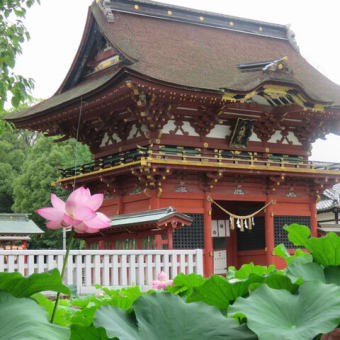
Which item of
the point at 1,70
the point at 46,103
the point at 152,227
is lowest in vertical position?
the point at 152,227

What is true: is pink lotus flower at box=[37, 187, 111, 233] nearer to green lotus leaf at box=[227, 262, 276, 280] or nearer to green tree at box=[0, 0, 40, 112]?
green lotus leaf at box=[227, 262, 276, 280]

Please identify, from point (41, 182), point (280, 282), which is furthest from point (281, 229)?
point (41, 182)

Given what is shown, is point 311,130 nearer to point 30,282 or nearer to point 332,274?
point 332,274

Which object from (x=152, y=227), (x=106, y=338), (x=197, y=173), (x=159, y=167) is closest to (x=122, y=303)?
(x=106, y=338)

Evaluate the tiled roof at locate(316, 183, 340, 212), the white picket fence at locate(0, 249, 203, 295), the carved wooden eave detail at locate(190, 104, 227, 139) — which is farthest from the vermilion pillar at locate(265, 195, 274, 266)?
the tiled roof at locate(316, 183, 340, 212)

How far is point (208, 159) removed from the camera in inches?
758

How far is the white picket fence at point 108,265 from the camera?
10.9 m

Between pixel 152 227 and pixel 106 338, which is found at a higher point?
pixel 152 227

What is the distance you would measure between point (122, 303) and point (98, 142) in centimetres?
1961

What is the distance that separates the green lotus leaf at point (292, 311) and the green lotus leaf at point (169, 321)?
6 centimetres

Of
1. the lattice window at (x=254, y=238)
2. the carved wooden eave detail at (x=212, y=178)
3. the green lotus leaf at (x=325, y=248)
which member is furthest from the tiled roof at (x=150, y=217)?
the green lotus leaf at (x=325, y=248)

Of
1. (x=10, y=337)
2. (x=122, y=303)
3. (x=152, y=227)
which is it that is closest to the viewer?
(x=10, y=337)

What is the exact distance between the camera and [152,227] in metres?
15.2

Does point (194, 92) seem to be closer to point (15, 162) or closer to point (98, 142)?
point (98, 142)
